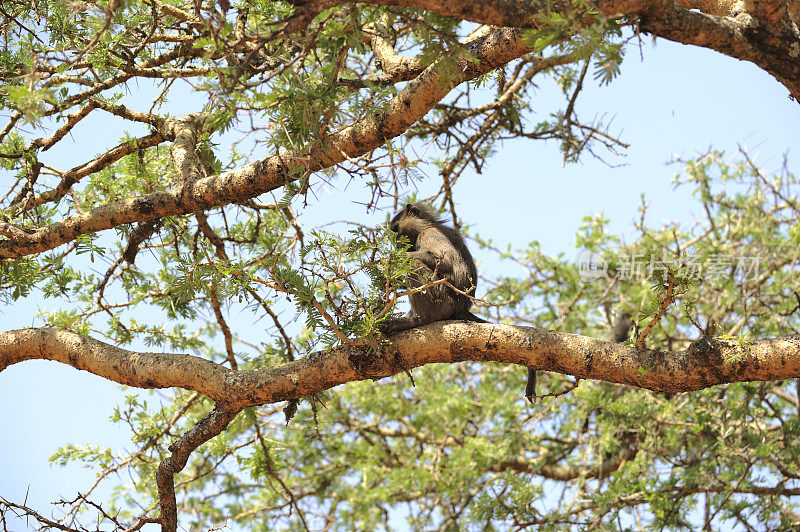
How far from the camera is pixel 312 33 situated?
2.46 metres

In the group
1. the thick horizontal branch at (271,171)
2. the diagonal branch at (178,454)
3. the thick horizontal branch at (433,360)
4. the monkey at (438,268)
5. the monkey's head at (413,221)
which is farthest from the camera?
the monkey's head at (413,221)

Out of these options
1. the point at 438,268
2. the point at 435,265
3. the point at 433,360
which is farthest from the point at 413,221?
the point at 433,360

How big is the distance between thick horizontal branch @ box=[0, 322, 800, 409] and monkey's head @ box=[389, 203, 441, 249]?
62.7 inches

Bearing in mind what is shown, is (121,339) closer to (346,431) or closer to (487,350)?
(487,350)

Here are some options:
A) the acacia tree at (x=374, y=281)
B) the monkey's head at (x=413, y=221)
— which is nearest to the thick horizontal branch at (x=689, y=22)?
the acacia tree at (x=374, y=281)

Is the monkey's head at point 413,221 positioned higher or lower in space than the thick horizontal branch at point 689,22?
higher

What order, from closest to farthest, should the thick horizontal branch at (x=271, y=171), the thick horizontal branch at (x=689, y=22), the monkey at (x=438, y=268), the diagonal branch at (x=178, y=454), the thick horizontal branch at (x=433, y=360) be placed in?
the thick horizontal branch at (x=689, y=22) → the thick horizontal branch at (x=433, y=360) → the thick horizontal branch at (x=271, y=171) → the diagonal branch at (x=178, y=454) → the monkey at (x=438, y=268)

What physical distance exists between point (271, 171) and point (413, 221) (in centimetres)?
156

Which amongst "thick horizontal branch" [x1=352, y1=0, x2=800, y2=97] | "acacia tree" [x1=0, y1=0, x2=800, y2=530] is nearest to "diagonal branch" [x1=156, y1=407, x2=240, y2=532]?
"acacia tree" [x1=0, y1=0, x2=800, y2=530]

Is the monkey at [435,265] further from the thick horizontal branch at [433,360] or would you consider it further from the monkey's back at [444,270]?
the thick horizontal branch at [433,360]

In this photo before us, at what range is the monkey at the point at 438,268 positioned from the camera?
426 cm

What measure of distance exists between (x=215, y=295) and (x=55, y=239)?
938 millimetres

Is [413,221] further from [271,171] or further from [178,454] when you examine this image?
[178,454]

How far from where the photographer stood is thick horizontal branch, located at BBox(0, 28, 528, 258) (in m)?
3.36
